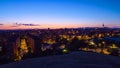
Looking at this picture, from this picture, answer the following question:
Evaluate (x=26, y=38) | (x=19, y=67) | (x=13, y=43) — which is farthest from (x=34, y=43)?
(x=19, y=67)

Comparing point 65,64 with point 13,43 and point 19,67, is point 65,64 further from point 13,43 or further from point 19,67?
point 13,43

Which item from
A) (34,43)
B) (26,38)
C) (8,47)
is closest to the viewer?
(8,47)

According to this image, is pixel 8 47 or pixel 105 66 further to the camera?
pixel 8 47

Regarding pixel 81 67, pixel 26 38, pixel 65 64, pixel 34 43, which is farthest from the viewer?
pixel 26 38

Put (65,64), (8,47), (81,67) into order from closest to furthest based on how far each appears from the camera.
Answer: (81,67) → (65,64) → (8,47)

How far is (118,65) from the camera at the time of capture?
1094 centimetres

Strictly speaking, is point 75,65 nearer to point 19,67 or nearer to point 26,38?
point 19,67

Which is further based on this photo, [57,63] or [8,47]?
[8,47]

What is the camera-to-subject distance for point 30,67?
10812 millimetres

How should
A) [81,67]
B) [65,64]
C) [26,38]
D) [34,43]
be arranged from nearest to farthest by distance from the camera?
[81,67], [65,64], [34,43], [26,38]

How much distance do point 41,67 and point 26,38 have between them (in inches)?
1648

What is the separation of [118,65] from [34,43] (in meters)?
34.5

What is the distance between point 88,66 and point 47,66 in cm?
201

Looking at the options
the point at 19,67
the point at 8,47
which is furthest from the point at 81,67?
the point at 8,47
